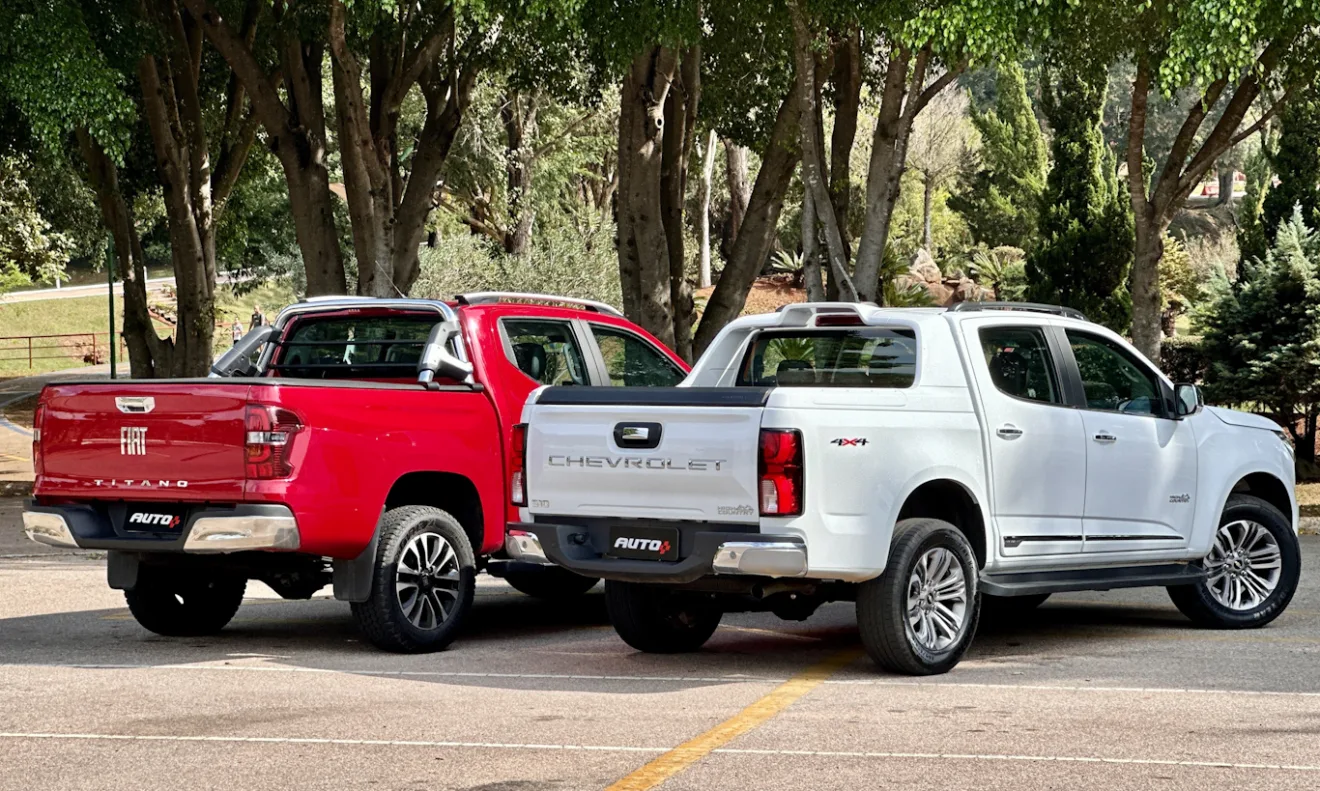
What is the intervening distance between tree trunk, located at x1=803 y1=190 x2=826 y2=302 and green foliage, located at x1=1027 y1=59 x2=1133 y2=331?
18.9 m

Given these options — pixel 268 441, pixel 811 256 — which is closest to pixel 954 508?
pixel 268 441

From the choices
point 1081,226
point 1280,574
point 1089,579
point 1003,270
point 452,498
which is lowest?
point 1280,574

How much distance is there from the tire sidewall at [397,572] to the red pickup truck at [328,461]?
0.03 ft

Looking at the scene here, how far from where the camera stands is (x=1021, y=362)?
32.1 ft

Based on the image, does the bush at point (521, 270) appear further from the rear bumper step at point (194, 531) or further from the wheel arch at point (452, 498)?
the rear bumper step at point (194, 531)

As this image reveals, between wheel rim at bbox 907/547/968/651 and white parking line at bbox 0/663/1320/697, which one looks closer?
white parking line at bbox 0/663/1320/697

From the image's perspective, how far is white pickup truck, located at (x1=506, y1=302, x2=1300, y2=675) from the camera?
27.5 ft

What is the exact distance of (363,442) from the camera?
31.6 ft

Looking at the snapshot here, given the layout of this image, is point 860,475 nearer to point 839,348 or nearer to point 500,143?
point 839,348

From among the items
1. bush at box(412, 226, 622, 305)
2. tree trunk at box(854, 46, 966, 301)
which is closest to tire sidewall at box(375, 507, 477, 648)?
tree trunk at box(854, 46, 966, 301)

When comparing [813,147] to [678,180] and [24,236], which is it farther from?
[24,236]

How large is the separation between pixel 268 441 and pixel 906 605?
10.8ft

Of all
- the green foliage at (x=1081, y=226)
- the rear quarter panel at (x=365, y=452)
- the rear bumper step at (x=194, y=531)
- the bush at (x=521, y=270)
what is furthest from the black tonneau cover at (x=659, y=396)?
the bush at (x=521, y=270)

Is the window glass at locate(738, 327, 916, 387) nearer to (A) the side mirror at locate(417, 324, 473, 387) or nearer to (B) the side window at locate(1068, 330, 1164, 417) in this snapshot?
(B) the side window at locate(1068, 330, 1164, 417)
